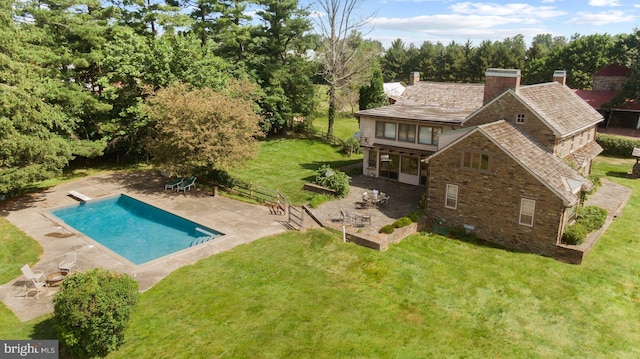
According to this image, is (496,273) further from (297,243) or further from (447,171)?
(297,243)

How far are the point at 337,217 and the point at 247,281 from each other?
8.63m

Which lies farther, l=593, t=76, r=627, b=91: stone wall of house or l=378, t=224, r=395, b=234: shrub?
l=593, t=76, r=627, b=91: stone wall of house

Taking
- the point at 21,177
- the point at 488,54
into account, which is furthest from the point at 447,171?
the point at 488,54

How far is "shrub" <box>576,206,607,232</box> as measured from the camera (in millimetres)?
22469

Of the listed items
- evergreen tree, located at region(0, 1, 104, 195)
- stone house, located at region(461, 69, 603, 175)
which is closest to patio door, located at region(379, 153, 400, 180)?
stone house, located at region(461, 69, 603, 175)

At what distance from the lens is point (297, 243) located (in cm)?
2167

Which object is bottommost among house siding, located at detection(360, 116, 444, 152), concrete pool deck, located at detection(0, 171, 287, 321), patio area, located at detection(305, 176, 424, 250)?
concrete pool deck, located at detection(0, 171, 287, 321)

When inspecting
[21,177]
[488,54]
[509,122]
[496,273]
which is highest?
[488,54]

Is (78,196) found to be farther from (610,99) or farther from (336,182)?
(610,99)

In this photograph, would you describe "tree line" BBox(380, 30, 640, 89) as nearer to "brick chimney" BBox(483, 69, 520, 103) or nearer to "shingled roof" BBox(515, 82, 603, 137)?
"shingled roof" BBox(515, 82, 603, 137)

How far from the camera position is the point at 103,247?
21500mm

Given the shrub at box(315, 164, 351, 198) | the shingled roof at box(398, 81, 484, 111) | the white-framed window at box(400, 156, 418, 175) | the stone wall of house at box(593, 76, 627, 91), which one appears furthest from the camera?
the stone wall of house at box(593, 76, 627, 91)

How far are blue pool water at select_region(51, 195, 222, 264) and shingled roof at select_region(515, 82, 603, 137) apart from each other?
66.6 ft

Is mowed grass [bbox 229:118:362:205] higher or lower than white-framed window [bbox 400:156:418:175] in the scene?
lower
